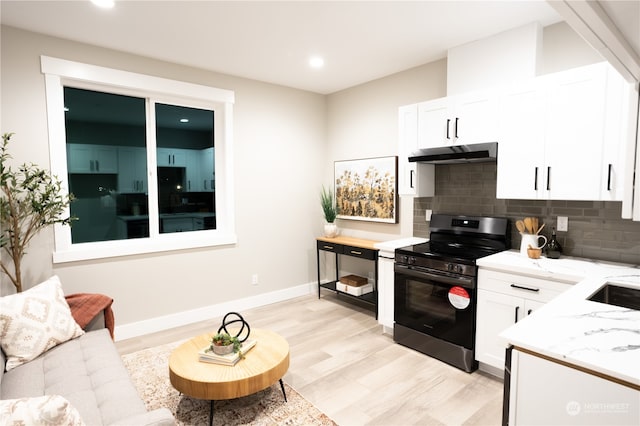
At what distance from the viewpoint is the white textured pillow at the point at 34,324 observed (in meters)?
2.07

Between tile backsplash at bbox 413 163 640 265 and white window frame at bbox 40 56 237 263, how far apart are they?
2221mm

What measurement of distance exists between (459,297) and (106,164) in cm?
341

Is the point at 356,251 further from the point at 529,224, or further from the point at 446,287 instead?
the point at 529,224

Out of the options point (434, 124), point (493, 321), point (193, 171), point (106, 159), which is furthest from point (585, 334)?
point (106, 159)

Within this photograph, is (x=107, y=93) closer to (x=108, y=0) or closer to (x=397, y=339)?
(x=108, y=0)

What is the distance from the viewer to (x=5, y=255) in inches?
113

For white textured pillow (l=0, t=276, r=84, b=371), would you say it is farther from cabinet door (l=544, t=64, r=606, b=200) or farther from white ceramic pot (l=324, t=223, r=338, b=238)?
cabinet door (l=544, t=64, r=606, b=200)

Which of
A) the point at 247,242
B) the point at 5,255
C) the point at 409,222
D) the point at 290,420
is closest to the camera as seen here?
the point at 290,420

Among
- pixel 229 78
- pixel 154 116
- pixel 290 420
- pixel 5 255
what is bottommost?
pixel 290 420

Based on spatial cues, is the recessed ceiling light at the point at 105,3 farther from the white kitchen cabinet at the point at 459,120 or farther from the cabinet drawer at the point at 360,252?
the cabinet drawer at the point at 360,252

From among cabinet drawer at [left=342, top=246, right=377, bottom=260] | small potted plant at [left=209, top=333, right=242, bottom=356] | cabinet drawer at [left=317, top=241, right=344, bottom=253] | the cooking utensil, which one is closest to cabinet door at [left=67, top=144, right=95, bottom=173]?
small potted plant at [left=209, top=333, right=242, bottom=356]

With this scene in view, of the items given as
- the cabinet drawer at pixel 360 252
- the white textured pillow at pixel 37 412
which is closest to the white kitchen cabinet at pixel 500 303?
the cabinet drawer at pixel 360 252

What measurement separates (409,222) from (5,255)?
12.1 ft

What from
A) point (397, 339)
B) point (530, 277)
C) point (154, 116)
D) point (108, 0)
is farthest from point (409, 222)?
point (108, 0)
